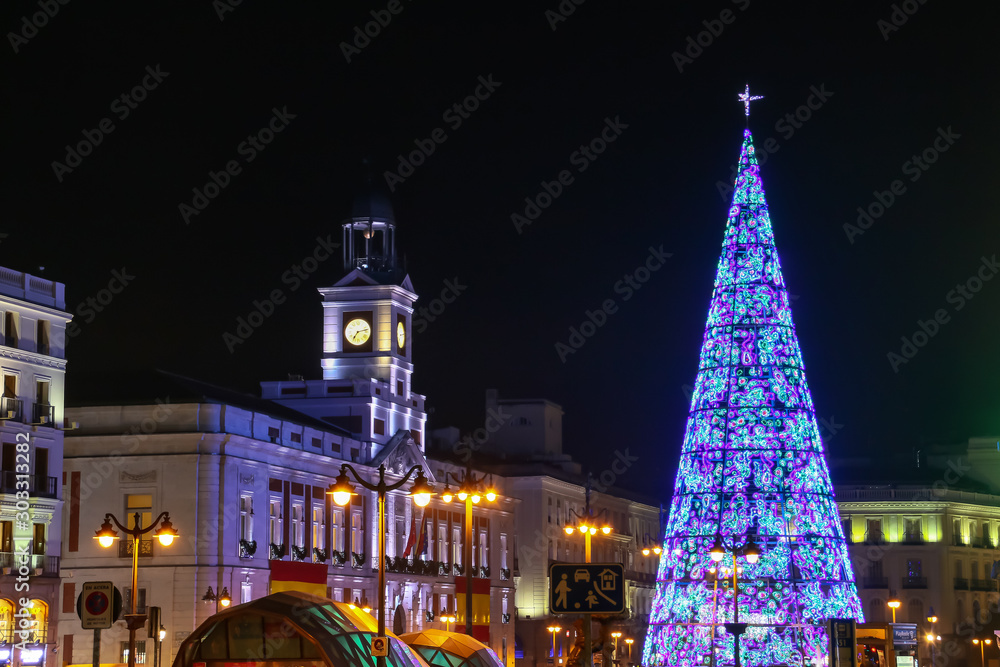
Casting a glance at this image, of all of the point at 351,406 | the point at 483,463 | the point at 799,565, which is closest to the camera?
the point at 799,565

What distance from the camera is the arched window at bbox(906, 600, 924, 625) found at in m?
124

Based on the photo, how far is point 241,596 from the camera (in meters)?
70.8

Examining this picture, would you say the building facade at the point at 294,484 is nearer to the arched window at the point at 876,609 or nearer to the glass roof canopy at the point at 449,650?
the glass roof canopy at the point at 449,650

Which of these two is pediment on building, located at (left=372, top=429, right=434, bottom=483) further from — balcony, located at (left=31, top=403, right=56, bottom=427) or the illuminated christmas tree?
the illuminated christmas tree

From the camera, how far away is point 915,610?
408ft

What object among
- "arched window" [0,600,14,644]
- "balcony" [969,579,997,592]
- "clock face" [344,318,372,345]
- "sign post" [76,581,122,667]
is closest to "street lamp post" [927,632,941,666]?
"balcony" [969,579,997,592]

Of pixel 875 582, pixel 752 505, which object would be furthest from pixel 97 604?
pixel 875 582

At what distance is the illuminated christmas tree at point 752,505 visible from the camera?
51.5 m

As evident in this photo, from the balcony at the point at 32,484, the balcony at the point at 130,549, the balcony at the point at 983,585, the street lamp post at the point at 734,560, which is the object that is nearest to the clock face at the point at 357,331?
the balcony at the point at 130,549

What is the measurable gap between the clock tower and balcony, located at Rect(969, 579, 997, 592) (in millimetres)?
56487

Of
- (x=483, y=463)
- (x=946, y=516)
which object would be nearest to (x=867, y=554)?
(x=946, y=516)

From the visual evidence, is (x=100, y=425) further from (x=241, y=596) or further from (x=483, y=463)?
(x=483, y=463)

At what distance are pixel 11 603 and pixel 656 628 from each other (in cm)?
2264

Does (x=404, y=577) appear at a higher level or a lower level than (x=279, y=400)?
lower
